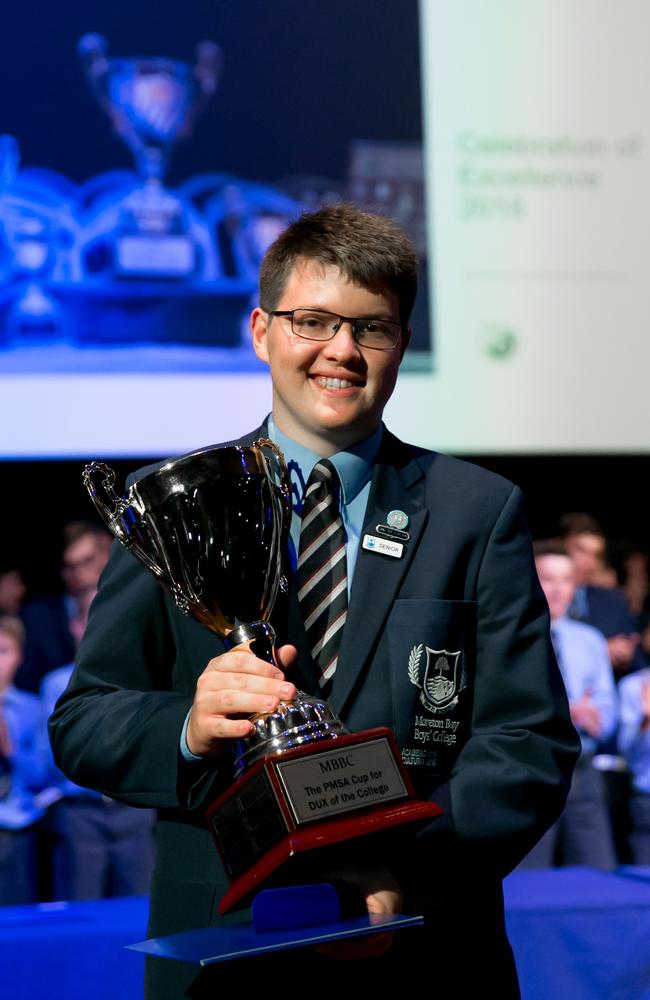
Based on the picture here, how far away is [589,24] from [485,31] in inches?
15.3

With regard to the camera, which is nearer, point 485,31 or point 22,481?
point 485,31

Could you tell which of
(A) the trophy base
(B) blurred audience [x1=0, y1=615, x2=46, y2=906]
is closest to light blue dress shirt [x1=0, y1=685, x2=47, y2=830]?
(B) blurred audience [x1=0, y1=615, x2=46, y2=906]

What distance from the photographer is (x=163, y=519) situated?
1353 millimetres

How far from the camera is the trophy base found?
1111mm

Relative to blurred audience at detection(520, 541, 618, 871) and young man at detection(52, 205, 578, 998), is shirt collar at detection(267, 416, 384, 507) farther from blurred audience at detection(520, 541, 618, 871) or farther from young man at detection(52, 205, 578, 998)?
blurred audience at detection(520, 541, 618, 871)

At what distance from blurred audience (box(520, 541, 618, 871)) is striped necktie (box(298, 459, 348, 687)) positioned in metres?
3.22

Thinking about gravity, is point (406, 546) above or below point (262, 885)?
above

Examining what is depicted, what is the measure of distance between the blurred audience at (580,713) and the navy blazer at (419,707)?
3.22 m

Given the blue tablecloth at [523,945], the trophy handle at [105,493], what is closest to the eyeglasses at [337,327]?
the trophy handle at [105,493]

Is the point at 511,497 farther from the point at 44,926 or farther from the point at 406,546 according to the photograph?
the point at 44,926

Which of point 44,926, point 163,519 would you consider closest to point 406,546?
point 163,519

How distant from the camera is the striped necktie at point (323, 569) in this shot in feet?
4.69

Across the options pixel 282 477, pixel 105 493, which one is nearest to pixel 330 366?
pixel 282 477

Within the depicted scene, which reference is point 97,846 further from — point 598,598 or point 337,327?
point 337,327
